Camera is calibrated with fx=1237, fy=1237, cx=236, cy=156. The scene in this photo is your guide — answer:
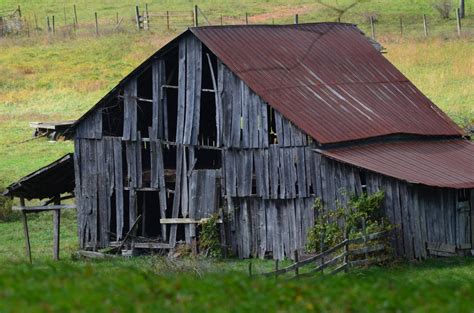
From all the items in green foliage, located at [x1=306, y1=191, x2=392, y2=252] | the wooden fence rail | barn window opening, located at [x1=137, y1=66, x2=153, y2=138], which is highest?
barn window opening, located at [x1=137, y1=66, x2=153, y2=138]

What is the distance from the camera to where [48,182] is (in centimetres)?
3556

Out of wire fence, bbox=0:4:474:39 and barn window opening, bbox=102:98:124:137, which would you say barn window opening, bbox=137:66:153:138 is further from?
wire fence, bbox=0:4:474:39

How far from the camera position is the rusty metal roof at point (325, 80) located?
3247 cm

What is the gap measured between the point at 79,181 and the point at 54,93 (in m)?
28.9

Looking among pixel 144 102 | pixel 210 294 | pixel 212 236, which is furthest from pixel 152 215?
pixel 210 294

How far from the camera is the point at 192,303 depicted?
53.3 feet

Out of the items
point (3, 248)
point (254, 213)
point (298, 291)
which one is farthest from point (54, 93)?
point (298, 291)

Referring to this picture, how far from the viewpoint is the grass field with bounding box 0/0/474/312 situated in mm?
16406

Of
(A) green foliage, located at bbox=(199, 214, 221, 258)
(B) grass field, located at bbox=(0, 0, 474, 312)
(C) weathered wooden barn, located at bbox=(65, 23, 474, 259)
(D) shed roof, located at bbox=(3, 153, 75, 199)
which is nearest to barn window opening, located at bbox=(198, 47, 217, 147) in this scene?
(C) weathered wooden barn, located at bbox=(65, 23, 474, 259)

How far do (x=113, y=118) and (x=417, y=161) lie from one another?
29.4 feet

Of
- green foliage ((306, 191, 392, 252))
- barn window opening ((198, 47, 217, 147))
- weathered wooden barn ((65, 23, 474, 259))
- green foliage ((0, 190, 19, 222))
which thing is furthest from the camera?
green foliage ((0, 190, 19, 222))

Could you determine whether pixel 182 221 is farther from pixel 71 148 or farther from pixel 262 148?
pixel 71 148

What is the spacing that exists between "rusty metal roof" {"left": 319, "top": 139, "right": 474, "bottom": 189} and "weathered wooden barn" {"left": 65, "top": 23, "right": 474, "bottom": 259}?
0.21 ft

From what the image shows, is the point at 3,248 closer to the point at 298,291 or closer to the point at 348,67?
the point at 348,67
